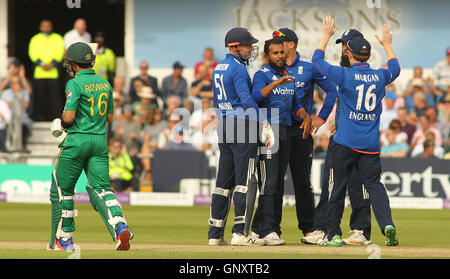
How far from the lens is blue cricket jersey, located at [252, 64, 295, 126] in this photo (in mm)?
10383

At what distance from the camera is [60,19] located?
80.4ft

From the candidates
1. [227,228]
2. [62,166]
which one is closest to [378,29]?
[227,228]

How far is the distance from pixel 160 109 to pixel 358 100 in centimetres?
1146

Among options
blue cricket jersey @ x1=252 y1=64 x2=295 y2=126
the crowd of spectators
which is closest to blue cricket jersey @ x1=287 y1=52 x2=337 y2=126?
blue cricket jersey @ x1=252 y1=64 x2=295 y2=126

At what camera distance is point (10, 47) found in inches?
938

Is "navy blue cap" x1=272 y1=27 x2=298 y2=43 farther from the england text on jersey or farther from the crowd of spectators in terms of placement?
the crowd of spectators

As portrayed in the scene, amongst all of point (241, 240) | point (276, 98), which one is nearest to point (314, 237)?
point (241, 240)

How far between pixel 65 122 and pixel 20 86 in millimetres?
12435

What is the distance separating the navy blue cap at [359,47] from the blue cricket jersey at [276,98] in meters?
0.84

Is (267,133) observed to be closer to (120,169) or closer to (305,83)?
(305,83)

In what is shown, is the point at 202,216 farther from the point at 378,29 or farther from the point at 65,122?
the point at 378,29

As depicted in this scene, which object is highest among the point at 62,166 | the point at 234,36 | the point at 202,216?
the point at 234,36

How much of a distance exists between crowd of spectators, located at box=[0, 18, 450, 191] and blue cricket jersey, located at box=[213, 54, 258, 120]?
27.4ft
